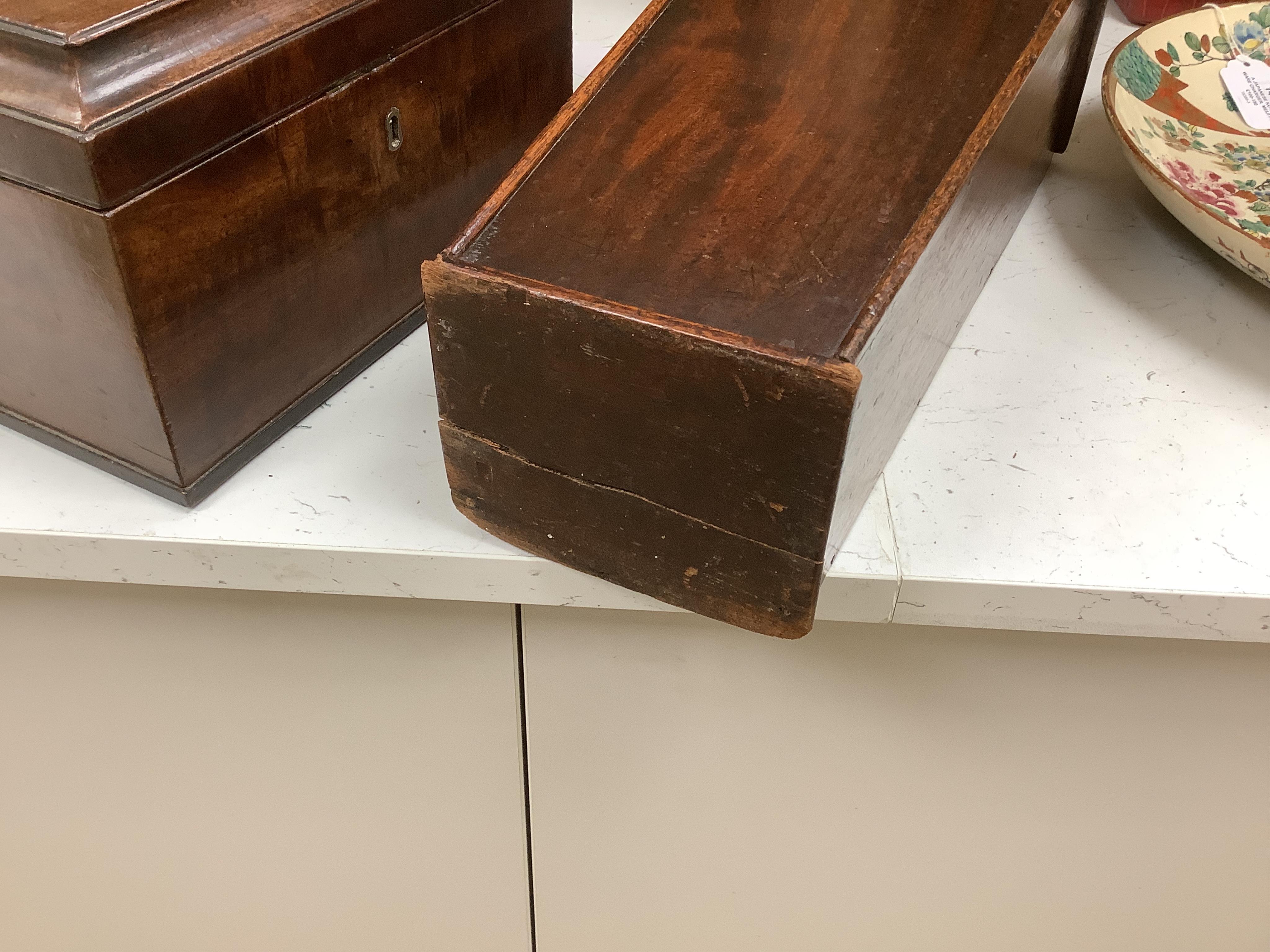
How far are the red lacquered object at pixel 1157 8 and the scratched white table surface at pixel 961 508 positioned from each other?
0.42 m

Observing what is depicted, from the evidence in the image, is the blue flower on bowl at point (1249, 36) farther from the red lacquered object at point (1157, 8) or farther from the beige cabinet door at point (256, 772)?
the beige cabinet door at point (256, 772)

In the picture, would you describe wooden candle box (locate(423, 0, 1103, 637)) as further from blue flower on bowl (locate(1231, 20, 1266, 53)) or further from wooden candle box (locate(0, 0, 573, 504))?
blue flower on bowl (locate(1231, 20, 1266, 53))

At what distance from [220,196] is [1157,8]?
0.85 metres

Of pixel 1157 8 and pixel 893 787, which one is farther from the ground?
pixel 1157 8

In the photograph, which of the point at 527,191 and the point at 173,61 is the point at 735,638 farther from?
the point at 173,61

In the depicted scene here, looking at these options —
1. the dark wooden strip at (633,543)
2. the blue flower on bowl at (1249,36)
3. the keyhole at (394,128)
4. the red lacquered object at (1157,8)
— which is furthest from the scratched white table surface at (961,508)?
the red lacquered object at (1157,8)

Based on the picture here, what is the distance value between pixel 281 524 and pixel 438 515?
0.26 ft

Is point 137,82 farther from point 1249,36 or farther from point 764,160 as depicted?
point 1249,36

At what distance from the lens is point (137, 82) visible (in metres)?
0.44

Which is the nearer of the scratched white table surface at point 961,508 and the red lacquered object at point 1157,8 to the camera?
the scratched white table surface at point 961,508

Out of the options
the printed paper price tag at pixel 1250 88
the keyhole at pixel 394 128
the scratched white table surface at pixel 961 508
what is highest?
the keyhole at pixel 394 128

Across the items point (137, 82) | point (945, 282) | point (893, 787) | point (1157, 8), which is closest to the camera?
point (137, 82)

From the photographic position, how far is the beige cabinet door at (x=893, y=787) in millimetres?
587

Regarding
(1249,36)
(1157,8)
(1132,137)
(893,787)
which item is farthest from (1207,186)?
(893,787)
